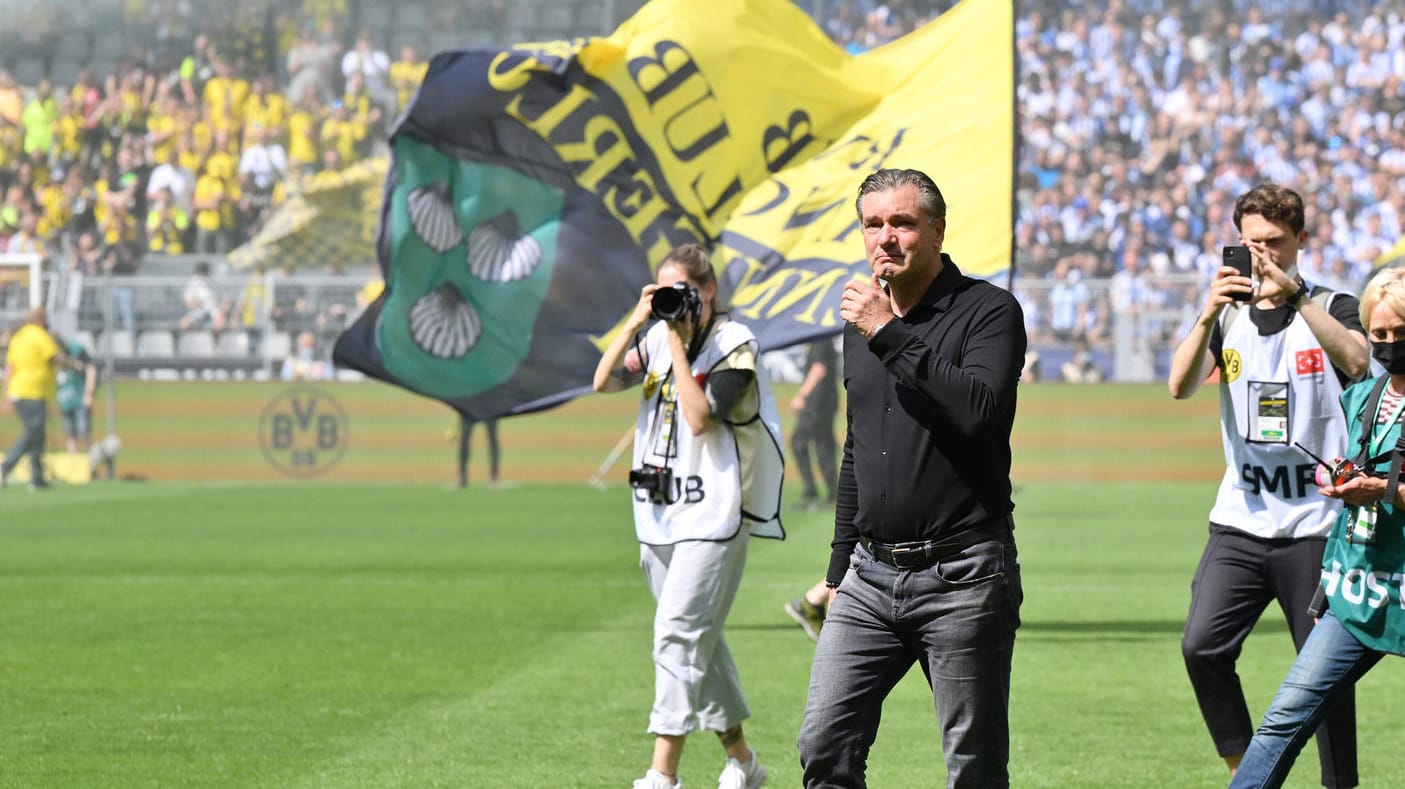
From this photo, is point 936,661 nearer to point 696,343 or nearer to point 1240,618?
point 1240,618

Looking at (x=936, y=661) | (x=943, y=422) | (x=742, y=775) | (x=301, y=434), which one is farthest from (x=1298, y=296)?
(x=301, y=434)

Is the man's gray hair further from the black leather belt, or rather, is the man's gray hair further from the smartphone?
the smartphone

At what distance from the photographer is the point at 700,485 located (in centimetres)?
748

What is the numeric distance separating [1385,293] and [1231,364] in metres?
1.27

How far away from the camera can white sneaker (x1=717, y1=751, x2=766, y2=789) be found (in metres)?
7.44

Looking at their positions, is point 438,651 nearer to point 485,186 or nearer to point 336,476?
point 485,186

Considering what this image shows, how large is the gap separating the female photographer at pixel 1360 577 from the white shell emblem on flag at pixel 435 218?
796 cm

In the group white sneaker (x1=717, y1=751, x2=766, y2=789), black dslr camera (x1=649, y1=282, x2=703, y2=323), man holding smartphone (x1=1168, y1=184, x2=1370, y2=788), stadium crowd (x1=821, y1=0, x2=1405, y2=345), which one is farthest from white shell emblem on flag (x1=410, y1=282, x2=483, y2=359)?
stadium crowd (x1=821, y1=0, x2=1405, y2=345)

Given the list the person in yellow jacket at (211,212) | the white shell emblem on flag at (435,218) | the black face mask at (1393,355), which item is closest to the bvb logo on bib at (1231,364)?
the black face mask at (1393,355)

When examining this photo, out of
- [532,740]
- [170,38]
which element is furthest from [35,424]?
[532,740]

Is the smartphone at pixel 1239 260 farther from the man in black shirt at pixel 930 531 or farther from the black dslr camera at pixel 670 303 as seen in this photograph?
the black dslr camera at pixel 670 303

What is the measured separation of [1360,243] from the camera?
1369 inches

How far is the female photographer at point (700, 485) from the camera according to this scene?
24.0 ft

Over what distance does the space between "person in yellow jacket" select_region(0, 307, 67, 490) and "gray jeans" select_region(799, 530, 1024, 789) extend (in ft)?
79.0
